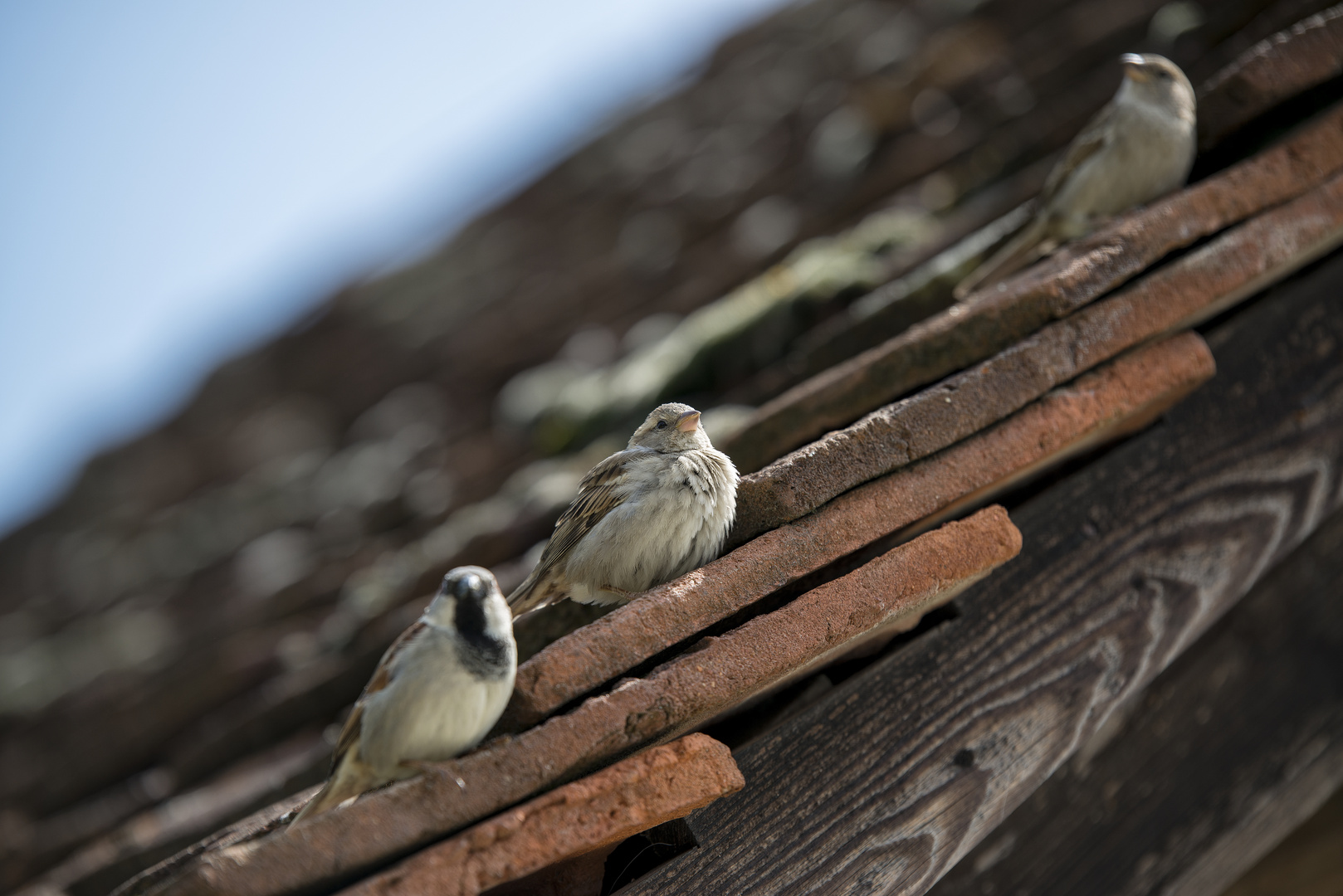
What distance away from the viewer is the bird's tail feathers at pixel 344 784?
Result: 1524 millimetres


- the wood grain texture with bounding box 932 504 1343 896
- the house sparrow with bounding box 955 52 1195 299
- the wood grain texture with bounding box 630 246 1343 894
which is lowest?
the wood grain texture with bounding box 932 504 1343 896

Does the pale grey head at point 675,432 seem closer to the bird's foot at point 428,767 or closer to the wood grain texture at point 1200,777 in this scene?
the bird's foot at point 428,767

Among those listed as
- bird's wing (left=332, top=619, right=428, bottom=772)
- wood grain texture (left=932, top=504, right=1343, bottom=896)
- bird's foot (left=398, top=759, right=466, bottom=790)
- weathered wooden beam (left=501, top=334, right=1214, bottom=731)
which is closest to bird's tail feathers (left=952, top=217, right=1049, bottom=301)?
weathered wooden beam (left=501, top=334, right=1214, bottom=731)

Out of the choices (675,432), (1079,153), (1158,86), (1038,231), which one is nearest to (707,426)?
(675,432)

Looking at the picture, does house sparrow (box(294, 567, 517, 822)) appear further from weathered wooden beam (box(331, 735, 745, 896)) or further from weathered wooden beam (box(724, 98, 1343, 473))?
weathered wooden beam (box(724, 98, 1343, 473))

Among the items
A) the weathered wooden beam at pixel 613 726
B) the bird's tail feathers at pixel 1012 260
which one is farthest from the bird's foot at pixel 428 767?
the bird's tail feathers at pixel 1012 260

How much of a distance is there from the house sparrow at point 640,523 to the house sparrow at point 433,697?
433mm

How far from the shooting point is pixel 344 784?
1541 mm

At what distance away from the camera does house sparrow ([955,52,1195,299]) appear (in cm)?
226

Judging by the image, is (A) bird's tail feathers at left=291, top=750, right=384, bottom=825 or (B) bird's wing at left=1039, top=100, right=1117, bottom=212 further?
(B) bird's wing at left=1039, top=100, right=1117, bottom=212

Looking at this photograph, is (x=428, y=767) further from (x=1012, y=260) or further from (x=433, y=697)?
(x=1012, y=260)

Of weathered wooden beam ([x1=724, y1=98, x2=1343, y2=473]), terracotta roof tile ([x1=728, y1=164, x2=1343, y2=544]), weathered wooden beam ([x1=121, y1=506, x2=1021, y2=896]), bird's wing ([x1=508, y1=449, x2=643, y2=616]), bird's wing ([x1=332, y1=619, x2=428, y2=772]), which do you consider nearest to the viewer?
weathered wooden beam ([x1=121, y1=506, x2=1021, y2=896])

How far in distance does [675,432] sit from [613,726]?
1.09m

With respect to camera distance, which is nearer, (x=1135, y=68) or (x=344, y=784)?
(x=344, y=784)
